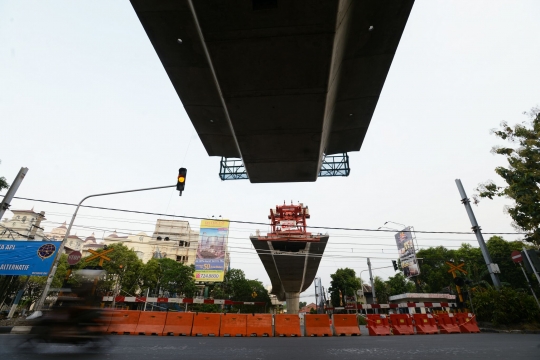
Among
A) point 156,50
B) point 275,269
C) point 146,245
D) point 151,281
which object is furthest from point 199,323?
point 146,245

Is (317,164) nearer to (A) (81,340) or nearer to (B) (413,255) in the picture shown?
(A) (81,340)

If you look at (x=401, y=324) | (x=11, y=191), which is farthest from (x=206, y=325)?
(x=401, y=324)

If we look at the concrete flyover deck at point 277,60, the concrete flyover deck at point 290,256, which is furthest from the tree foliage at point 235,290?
the concrete flyover deck at point 277,60

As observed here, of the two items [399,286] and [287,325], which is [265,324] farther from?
[399,286]

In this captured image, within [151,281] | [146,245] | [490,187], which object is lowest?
[151,281]

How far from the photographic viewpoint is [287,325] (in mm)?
10516

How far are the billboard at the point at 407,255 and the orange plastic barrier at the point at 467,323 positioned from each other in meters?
26.7

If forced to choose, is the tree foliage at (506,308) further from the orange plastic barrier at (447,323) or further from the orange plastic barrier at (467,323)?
the orange plastic barrier at (447,323)

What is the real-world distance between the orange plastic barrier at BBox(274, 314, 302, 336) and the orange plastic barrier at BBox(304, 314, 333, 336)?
0.43 meters

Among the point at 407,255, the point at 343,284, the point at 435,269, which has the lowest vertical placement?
the point at 343,284

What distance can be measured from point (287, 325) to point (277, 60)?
9.63m

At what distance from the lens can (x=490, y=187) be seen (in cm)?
1617

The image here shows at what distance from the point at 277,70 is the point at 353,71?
220 centimetres

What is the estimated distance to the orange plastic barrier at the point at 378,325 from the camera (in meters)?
10.9
